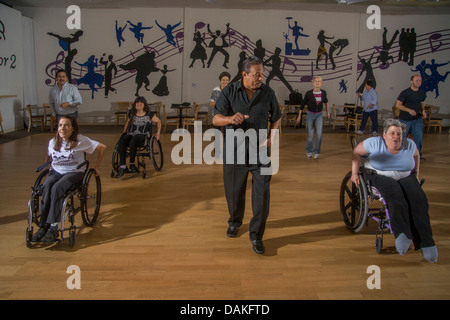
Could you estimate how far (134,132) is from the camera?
5.88 m

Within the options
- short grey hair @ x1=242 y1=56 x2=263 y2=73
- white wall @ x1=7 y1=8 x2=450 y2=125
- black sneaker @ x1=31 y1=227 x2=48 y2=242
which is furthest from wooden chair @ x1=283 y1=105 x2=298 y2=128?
black sneaker @ x1=31 y1=227 x2=48 y2=242

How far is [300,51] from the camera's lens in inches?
488

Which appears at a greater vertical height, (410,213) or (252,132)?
(252,132)

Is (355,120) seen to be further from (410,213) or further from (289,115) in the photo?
(410,213)

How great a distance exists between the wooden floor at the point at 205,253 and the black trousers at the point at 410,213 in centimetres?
23

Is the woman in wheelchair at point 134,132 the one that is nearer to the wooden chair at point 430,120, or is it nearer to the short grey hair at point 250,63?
the short grey hair at point 250,63

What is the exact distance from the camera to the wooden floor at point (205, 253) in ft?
9.30

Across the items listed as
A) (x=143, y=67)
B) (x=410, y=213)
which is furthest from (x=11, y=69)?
(x=410, y=213)

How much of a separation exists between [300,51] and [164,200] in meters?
8.78

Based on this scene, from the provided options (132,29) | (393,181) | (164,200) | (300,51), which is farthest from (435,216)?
(132,29)

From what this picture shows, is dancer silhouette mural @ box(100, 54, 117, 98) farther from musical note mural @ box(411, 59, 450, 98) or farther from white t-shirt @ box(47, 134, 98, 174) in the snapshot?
musical note mural @ box(411, 59, 450, 98)

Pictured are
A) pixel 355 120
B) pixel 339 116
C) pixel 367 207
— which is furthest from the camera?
pixel 339 116

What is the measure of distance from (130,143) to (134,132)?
0.18 m

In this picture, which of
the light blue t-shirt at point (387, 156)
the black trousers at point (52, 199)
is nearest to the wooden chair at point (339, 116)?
the light blue t-shirt at point (387, 156)
